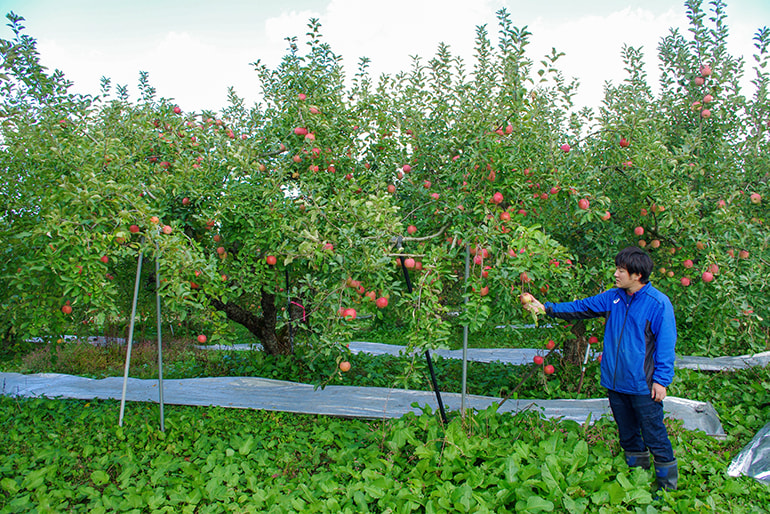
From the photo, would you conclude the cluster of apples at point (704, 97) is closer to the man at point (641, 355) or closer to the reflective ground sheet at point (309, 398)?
the reflective ground sheet at point (309, 398)

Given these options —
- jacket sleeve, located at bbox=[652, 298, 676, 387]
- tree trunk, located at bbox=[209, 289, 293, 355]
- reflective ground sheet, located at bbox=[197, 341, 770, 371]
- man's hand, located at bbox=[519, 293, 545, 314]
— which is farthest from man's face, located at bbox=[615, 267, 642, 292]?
tree trunk, located at bbox=[209, 289, 293, 355]

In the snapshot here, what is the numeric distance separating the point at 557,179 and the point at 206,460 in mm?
3030

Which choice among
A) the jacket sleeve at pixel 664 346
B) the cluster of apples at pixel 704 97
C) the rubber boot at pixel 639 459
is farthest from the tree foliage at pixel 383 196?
the rubber boot at pixel 639 459

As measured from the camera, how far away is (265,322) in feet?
17.8

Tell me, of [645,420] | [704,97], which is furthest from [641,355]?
[704,97]

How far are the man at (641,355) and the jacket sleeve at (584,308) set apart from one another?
0.27ft

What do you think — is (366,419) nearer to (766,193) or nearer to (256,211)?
(256,211)

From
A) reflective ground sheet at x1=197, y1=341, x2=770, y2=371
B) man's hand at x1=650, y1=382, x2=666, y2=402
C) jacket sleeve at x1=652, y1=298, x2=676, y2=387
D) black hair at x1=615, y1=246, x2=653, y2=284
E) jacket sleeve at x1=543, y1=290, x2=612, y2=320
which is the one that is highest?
black hair at x1=615, y1=246, x2=653, y2=284

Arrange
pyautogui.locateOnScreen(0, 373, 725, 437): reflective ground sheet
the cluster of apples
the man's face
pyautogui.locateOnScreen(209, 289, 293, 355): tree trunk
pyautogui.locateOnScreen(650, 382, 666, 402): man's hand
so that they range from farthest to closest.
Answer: pyautogui.locateOnScreen(209, 289, 293, 355): tree trunk < the cluster of apples < pyautogui.locateOnScreen(0, 373, 725, 437): reflective ground sheet < the man's face < pyautogui.locateOnScreen(650, 382, 666, 402): man's hand

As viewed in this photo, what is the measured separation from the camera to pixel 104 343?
7.61m

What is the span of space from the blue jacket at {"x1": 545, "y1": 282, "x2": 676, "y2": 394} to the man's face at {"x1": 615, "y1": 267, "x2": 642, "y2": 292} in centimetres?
4

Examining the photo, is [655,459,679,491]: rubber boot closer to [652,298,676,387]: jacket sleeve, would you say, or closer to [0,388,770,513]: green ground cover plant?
[0,388,770,513]: green ground cover plant

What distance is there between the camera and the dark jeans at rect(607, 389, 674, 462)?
2.37m

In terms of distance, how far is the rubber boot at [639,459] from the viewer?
2.55 m
